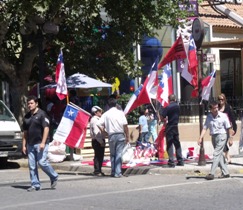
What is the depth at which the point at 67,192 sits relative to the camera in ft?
39.2

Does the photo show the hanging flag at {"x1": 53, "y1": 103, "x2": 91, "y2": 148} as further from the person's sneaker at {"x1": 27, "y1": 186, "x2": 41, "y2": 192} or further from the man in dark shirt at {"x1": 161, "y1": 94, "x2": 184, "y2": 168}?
the person's sneaker at {"x1": 27, "y1": 186, "x2": 41, "y2": 192}

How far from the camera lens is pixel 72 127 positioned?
50.0 feet

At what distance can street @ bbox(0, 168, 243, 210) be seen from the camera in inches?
401

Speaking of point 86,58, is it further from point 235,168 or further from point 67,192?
point 67,192

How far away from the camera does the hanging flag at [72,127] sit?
15.2m

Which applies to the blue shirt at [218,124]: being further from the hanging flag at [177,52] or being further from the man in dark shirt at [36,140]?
the man in dark shirt at [36,140]

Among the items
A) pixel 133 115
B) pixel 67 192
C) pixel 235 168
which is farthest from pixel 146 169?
pixel 133 115

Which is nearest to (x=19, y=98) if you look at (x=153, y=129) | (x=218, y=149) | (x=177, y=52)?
(x=153, y=129)

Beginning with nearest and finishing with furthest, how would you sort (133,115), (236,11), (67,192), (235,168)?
(67,192), (235,168), (133,115), (236,11)

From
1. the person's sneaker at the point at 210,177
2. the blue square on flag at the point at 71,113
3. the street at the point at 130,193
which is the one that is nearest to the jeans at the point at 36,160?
the street at the point at 130,193

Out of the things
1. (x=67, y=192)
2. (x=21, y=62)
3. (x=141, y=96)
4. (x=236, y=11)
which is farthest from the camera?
(x=236, y=11)

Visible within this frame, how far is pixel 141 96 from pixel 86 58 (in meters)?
4.78

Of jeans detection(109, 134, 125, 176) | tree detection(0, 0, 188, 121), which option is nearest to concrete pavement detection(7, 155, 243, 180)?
jeans detection(109, 134, 125, 176)

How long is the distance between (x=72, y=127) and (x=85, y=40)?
5803 millimetres
